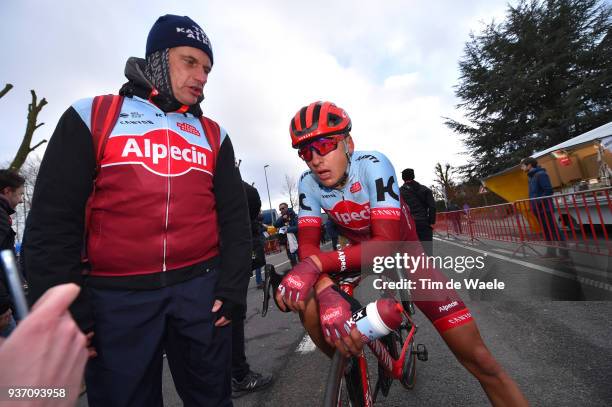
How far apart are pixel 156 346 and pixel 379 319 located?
1.00 m

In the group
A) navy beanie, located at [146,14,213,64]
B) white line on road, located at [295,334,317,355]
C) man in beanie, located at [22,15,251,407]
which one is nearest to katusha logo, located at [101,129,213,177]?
man in beanie, located at [22,15,251,407]

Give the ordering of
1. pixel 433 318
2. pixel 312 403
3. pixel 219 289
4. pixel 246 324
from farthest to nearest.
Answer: pixel 246 324 → pixel 312 403 → pixel 433 318 → pixel 219 289

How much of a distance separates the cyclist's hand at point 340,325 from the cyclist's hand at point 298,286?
97mm

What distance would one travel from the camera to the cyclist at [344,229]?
155cm

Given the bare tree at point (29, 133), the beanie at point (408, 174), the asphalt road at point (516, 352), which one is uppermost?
the bare tree at point (29, 133)

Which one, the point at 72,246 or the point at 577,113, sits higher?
the point at 577,113

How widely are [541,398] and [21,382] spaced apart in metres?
2.88

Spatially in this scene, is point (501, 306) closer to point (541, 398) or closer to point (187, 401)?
point (541, 398)

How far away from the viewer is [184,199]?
1.56 meters

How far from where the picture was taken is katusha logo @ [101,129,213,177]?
1477mm

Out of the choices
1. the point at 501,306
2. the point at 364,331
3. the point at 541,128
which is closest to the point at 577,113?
the point at 541,128

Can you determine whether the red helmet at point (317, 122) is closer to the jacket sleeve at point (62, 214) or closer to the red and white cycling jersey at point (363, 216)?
the red and white cycling jersey at point (363, 216)

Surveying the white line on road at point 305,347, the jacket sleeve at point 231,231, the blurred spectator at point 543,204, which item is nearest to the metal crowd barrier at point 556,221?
the blurred spectator at point 543,204

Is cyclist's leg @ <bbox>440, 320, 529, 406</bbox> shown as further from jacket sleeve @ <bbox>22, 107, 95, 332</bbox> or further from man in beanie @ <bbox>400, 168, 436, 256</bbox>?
man in beanie @ <bbox>400, 168, 436, 256</bbox>
